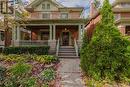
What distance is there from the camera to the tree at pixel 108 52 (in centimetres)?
1041

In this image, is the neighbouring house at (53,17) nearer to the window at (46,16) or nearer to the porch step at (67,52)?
the window at (46,16)

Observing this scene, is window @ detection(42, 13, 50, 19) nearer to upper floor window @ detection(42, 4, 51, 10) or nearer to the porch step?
upper floor window @ detection(42, 4, 51, 10)

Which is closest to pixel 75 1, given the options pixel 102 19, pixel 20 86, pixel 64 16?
pixel 64 16

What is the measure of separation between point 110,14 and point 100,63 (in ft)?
6.86

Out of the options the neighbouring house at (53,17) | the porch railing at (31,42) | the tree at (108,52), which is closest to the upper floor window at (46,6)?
the neighbouring house at (53,17)

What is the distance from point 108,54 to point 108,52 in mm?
82

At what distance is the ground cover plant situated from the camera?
10367 millimetres

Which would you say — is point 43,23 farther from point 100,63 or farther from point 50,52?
point 100,63

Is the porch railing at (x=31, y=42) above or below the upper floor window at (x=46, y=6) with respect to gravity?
below

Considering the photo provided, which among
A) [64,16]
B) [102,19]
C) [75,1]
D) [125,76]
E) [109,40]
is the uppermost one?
[75,1]

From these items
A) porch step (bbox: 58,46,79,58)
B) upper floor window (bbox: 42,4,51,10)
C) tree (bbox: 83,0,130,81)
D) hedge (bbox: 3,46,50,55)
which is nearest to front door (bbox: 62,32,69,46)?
upper floor window (bbox: 42,4,51,10)

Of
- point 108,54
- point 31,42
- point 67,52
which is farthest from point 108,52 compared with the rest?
point 31,42

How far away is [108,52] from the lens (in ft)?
34.6

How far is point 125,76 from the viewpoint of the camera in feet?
33.7
